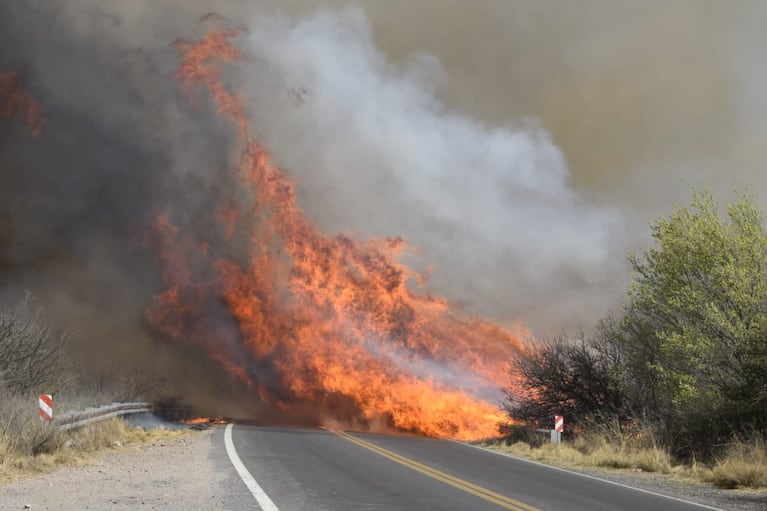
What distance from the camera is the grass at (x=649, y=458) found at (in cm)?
1416

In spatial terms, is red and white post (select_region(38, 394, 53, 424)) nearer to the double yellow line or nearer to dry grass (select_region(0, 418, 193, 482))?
dry grass (select_region(0, 418, 193, 482))

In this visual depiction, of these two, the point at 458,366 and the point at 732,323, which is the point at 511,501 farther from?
the point at 458,366

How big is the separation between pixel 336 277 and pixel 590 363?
11.9m

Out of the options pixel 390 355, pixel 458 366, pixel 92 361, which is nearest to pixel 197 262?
pixel 92 361

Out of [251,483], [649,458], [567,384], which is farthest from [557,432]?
[251,483]

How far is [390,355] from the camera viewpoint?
2989 centimetres

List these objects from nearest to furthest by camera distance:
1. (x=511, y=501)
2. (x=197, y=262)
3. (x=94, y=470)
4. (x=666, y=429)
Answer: (x=511, y=501) → (x=94, y=470) → (x=666, y=429) → (x=197, y=262)

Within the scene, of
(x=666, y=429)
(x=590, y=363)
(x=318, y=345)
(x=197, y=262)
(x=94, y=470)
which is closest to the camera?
(x=94, y=470)

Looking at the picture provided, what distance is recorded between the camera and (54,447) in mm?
13625

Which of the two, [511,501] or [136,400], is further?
[136,400]

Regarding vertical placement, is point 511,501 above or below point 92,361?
below

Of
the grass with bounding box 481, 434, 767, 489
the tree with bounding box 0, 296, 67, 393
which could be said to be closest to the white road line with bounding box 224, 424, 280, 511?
the tree with bounding box 0, 296, 67, 393

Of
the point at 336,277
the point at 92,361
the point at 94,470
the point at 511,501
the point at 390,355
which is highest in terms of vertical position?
the point at 336,277

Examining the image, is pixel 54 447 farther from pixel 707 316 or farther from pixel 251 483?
Result: pixel 707 316
